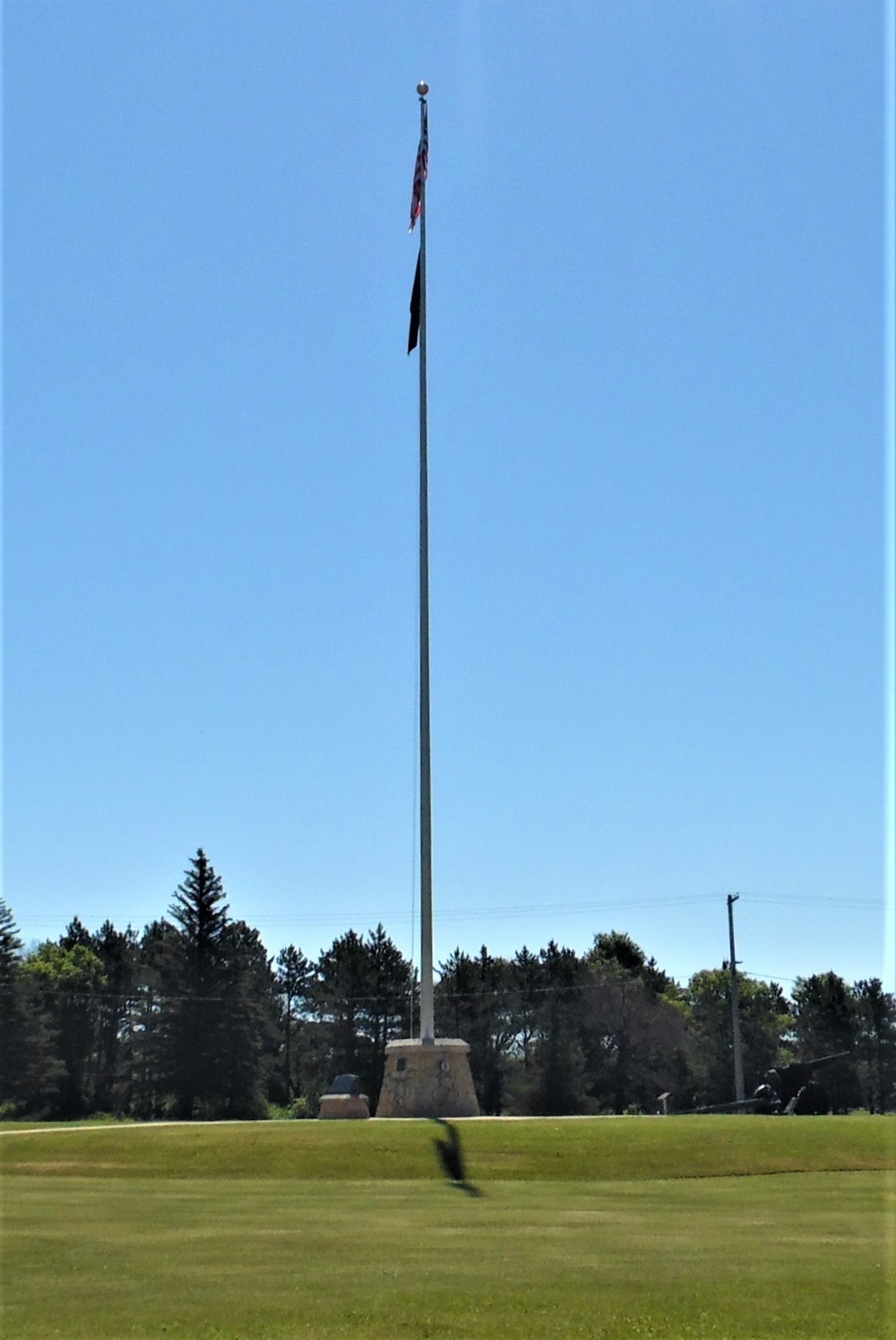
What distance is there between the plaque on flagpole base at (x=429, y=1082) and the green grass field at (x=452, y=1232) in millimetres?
3874

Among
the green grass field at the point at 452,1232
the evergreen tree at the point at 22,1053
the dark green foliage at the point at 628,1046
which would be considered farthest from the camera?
the dark green foliage at the point at 628,1046

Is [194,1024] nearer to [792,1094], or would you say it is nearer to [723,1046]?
[723,1046]

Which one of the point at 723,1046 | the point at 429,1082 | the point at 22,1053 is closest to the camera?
the point at 429,1082

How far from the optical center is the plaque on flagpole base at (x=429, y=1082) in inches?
1331

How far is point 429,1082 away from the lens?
33938 millimetres

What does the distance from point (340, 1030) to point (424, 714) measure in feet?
161

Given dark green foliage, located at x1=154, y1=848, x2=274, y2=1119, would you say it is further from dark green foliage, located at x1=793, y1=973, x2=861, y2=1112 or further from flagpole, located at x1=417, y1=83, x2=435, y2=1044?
flagpole, located at x1=417, y1=83, x2=435, y2=1044

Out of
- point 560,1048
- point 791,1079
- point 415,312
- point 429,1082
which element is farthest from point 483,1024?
point 415,312

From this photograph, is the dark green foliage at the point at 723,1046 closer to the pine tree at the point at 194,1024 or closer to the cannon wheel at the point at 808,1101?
the pine tree at the point at 194,1024

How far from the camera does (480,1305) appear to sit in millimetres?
13109

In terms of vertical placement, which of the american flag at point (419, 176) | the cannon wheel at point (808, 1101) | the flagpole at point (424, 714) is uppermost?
the american flag at point (419, 176)

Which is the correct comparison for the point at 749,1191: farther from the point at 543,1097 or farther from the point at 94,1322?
the point at 543,1097

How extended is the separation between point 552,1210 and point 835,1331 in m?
7.99

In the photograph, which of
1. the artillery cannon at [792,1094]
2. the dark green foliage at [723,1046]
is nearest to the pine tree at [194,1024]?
the dark green foliage at [723,1046]
